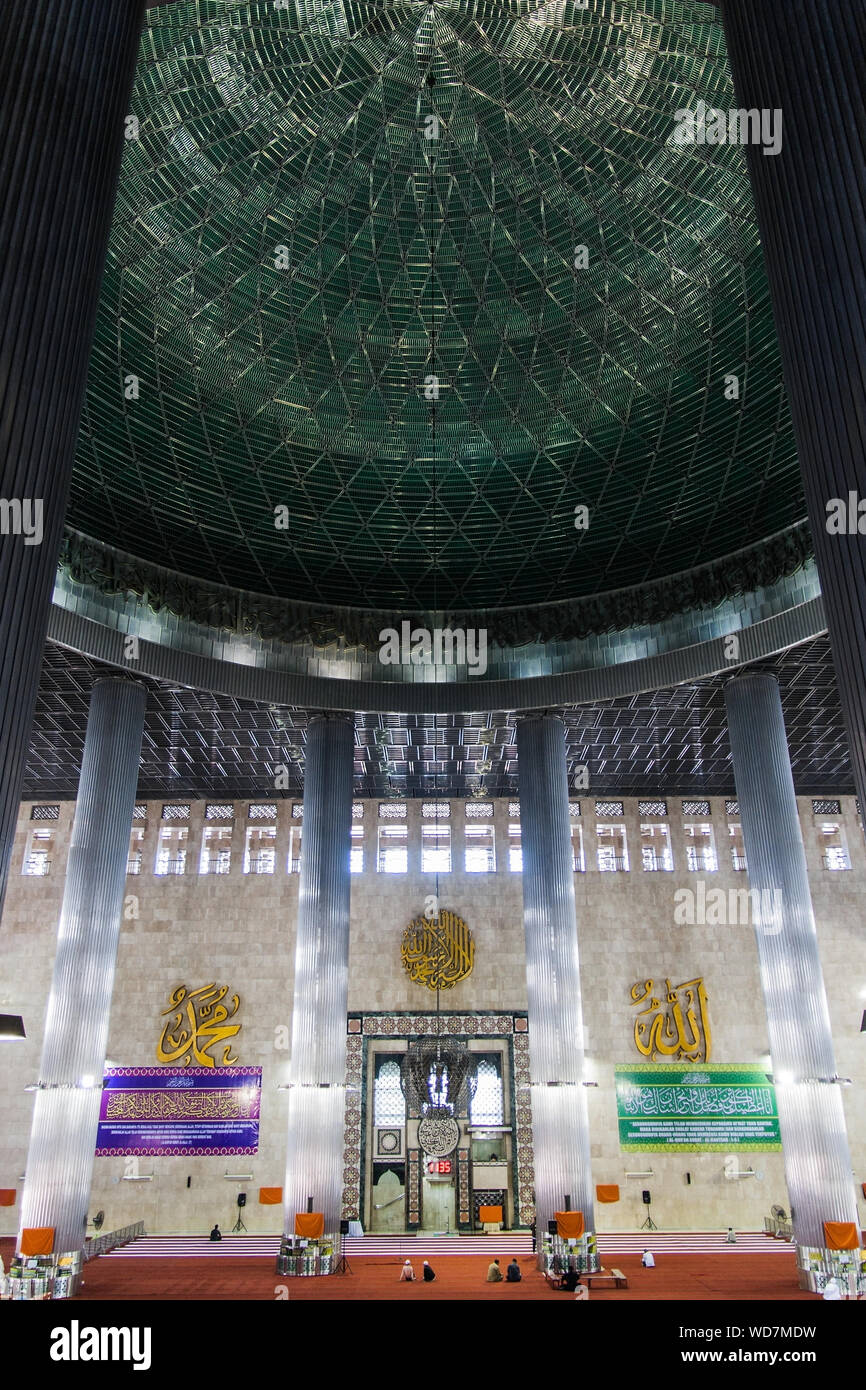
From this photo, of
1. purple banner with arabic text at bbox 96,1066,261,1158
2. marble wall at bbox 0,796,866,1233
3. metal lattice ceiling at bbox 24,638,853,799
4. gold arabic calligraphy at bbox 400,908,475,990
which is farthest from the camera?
gold arabic calligraphy at bbox 400,908,475,990

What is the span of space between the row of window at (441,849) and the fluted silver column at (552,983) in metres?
7.68

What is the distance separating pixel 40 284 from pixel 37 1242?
1739cm

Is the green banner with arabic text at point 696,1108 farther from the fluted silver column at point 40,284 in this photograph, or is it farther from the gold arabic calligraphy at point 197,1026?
the fluted silver column at point 40,284

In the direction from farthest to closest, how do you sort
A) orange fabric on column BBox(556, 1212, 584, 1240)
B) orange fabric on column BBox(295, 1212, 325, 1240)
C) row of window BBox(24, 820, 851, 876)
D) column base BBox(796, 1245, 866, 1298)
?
row of window BBox(24, 820, 851, 876) → orange fabric on column BBox(295, 1212, 325, 1240) → orange fabric on column BBox(556, 1212, 584, 1240) → column base BBox(796, 1245, 866, 1298)

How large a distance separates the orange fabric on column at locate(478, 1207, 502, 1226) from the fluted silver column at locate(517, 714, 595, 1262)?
7.77 metres

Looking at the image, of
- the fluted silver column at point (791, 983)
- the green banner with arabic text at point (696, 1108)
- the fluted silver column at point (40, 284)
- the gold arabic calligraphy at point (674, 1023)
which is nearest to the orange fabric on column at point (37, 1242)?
the fluted silver column at point (40, 284)

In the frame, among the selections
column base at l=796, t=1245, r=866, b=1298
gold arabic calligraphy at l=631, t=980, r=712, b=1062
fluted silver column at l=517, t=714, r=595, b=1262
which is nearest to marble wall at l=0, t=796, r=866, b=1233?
gold arabic calligraphy at l=631, t=980, r=712, b=1062

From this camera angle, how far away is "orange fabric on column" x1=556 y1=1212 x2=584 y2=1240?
20047 mm

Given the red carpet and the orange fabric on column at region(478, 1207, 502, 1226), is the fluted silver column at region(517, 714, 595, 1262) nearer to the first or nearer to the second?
the red carpet

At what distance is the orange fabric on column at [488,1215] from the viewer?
28.2 m

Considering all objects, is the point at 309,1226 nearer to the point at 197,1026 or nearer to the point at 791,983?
the point at 197,1026

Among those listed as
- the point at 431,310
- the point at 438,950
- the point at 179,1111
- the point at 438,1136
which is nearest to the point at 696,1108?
the point at 438,950

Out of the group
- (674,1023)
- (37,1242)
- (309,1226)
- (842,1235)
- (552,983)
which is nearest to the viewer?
(842,1235)

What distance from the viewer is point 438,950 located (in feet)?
101
